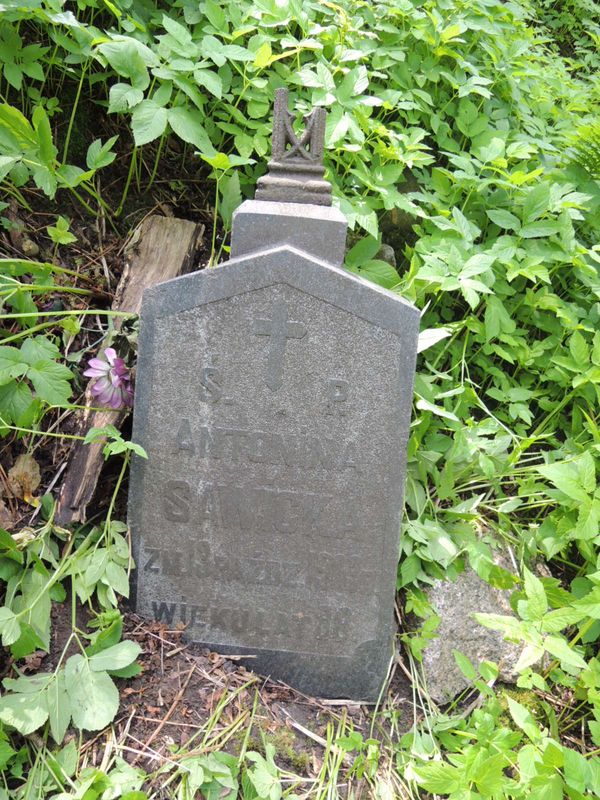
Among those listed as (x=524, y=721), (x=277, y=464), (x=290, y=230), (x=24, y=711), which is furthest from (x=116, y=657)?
(x=290, y=230)

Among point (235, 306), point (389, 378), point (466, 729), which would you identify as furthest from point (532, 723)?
point (235, 306)

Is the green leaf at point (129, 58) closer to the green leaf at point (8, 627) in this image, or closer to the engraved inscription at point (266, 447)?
the engraved inscription at point (266, 447)

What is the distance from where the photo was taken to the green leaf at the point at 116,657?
6.65ft

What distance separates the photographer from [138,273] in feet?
9.28

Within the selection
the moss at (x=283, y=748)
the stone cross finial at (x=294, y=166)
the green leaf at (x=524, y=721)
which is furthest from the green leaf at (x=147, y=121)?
the green leaf at (x=524, y=721)

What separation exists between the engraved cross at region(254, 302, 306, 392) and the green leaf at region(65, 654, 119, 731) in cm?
103

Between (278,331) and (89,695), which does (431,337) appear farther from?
(89,695)

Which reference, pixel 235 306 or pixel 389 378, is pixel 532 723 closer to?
pixel 389 378

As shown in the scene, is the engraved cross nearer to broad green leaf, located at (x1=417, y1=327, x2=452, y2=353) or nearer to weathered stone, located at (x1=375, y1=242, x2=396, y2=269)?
broad green leaf, located at (x1=417, y1=327, x2=452, y2=353)

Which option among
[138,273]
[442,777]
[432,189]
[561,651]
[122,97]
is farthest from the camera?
[432,189]

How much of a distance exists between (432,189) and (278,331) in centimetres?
164

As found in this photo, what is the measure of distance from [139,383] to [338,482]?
0.71 metres

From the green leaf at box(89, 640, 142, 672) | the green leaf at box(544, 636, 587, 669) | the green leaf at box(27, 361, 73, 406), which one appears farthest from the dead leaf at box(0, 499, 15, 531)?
the green leaf at box(544, 636, 587, 669)

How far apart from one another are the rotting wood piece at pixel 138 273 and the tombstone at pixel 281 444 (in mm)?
229
